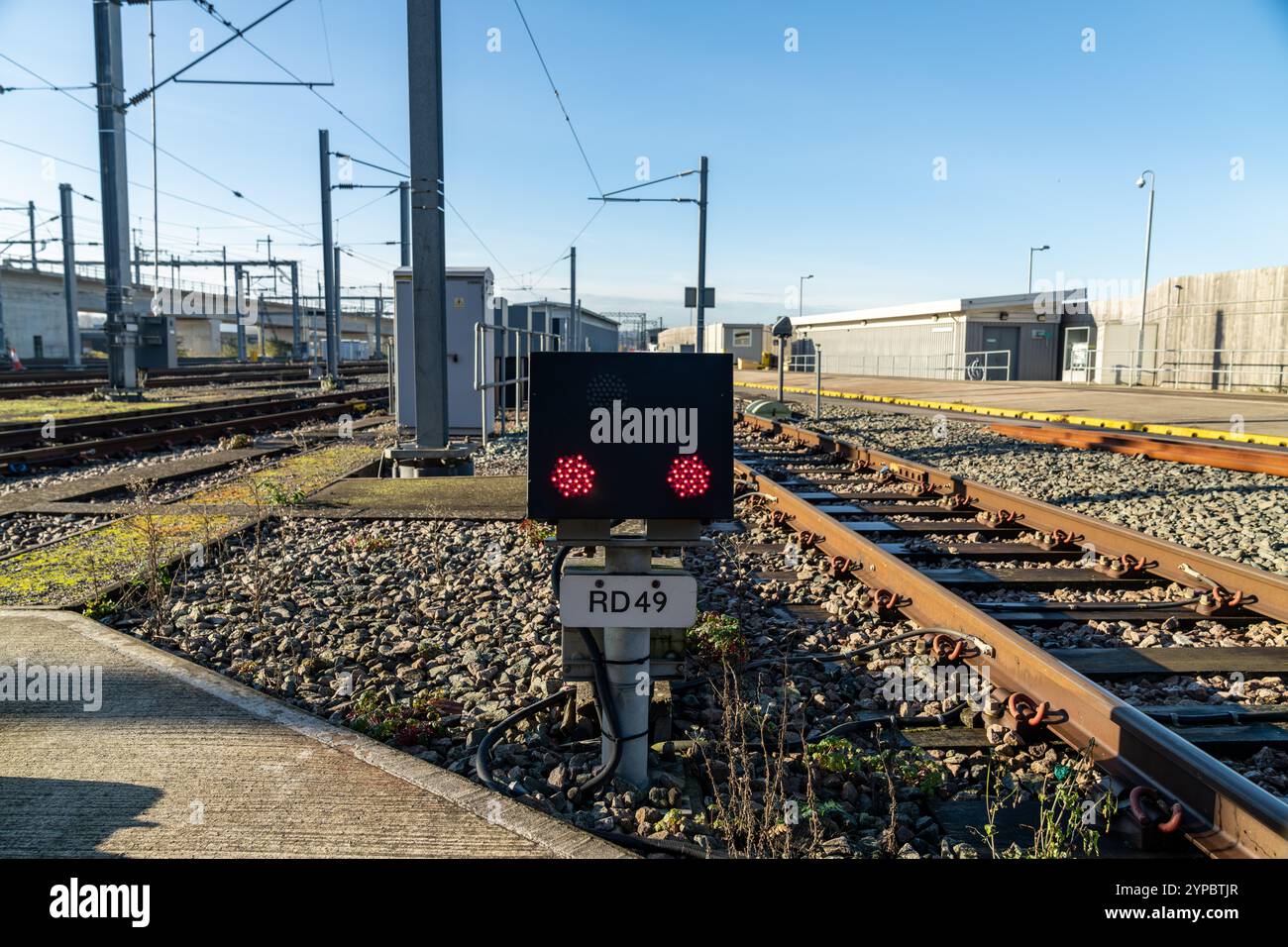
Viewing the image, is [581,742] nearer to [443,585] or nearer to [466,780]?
[466,780]

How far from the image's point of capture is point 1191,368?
33844 mm

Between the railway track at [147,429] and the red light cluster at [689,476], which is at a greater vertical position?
the red light cluster at [689,476]

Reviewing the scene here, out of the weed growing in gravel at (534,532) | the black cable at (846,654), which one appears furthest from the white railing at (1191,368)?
the black cable at (846,654)

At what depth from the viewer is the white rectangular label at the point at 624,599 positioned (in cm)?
345

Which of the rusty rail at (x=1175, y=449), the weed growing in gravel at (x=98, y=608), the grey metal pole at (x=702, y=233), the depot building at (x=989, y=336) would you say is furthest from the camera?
the depot building at (x=989, y=336)

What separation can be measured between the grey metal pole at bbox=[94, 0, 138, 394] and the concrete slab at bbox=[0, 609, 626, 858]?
20454 mm

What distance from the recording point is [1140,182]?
116ft

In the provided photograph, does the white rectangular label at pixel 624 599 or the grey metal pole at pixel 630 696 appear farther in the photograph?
the grey metal pole at pixel 630 696

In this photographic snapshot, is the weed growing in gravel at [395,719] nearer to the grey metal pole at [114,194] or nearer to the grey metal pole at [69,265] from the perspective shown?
the grey metal pole at [114,194]

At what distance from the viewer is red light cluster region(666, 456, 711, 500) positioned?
11.0 feet

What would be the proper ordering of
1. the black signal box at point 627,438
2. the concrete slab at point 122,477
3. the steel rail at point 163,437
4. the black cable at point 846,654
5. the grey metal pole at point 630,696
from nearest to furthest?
the black signal box at point 627,438 → the grey metal pole at point 630,696 → the black cable at point 846,654 → the concrete slab at point 122,477 → the steel rail at point 163,437

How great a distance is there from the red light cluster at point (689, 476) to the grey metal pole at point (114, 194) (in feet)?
71.5

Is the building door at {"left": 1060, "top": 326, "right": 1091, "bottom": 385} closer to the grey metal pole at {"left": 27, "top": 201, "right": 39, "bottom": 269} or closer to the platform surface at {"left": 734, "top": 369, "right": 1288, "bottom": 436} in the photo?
the platform surface at {"left": 734, "top": 369, "right": 1288, "bottom": 436}


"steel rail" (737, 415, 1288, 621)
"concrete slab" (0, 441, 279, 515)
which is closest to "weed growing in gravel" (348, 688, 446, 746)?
"steel rail" (737, 415, 1288, 621)
